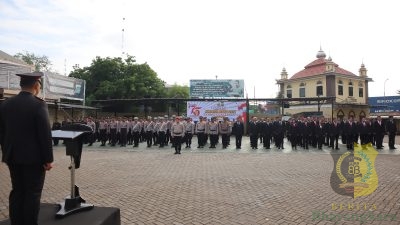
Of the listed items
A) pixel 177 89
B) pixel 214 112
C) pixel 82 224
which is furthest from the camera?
pixel 177 89

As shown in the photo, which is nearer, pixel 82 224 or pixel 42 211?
pixel 82 224

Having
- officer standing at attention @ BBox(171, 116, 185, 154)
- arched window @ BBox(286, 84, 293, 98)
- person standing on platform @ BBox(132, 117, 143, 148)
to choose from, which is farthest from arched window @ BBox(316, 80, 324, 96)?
officer standing at attention @ BBox(171, 116, 185, 154)

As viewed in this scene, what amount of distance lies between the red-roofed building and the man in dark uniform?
44.7m

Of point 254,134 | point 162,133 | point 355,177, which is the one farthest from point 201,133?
point 355,177

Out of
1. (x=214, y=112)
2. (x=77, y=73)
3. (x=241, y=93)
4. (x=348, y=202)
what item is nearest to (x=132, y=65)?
(x=77, y=73)

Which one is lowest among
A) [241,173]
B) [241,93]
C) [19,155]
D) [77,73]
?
[241,173]

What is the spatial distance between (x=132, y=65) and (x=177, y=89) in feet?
53.8

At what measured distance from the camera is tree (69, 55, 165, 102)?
4097cm

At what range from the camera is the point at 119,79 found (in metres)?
42.4

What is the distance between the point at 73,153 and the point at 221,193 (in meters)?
3.59

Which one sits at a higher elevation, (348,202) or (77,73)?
(77,73)

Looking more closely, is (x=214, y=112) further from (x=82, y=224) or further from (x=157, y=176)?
(x=82, y=224)

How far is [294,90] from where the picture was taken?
183 feet

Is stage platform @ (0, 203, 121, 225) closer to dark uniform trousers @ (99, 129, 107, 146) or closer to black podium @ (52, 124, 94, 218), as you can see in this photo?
black podium @ (52, 124, 94, 218)
